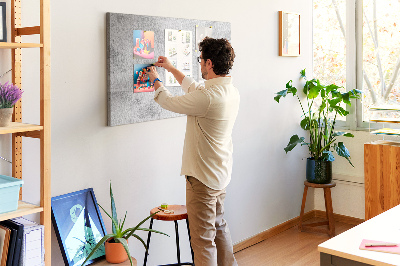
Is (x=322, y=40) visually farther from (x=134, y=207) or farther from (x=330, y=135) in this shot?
(x=134, y=207)

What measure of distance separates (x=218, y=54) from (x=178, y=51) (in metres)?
0.54

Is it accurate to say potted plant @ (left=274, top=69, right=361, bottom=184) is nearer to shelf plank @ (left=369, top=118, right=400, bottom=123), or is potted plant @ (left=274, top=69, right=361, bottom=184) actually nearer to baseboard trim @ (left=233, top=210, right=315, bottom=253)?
shelf plank @ (left=369, top=118, right=400, bottom=123)

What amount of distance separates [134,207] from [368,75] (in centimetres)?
295

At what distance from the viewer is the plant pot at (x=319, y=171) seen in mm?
4879

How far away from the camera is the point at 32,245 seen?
2.50 meters

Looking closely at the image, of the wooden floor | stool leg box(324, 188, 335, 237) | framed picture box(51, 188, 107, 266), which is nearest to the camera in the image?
framed picture box(51, 188, 107, 266)

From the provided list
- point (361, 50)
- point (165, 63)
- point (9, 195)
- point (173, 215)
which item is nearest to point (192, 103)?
point (165, 63)

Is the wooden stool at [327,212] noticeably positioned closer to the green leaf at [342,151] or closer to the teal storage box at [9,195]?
the green leaf at [342,151]

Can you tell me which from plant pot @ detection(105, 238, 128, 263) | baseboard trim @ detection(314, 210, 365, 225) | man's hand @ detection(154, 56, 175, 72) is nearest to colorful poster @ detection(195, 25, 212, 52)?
man's hand @ detection(154, 56, 175, 72)

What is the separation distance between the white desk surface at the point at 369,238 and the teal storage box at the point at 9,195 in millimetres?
1446

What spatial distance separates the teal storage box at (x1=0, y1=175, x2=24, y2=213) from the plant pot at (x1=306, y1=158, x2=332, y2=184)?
10.3 feet

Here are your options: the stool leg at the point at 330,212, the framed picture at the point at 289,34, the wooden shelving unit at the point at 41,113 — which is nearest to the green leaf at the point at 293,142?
the stool leg at the point at 330,212

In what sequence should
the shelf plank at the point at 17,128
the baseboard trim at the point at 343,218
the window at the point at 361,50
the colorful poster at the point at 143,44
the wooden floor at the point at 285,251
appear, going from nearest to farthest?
the shelf plank at the point at 17,128 < the colorful poster at the point at 143,44 < the wooden floor at the point at 285,251 < the window at the point at 361,50 < the baseboard trim at the point at 343,218

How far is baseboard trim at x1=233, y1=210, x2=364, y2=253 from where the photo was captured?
4548 millimetres
